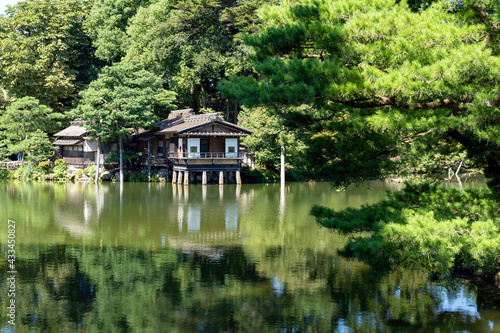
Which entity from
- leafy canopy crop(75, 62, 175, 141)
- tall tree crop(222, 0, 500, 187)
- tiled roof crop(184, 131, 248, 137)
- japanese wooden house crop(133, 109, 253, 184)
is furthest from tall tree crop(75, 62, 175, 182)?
tall tree crop(222, 0, 500, 187)

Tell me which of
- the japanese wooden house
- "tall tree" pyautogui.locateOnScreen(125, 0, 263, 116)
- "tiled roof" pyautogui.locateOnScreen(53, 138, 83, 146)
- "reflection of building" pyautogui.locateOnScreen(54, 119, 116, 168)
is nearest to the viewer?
the japanese wooden house

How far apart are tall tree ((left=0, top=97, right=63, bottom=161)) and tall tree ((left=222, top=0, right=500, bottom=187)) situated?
33098 millimetres

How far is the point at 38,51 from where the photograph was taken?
135ft

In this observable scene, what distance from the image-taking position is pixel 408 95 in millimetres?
6781

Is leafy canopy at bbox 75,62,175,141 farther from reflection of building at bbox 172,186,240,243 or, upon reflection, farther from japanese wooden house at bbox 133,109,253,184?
reflection of building at bbox 172,186,240,243

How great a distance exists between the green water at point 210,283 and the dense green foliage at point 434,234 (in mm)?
1087

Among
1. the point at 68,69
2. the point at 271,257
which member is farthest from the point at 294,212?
the point at 68,69

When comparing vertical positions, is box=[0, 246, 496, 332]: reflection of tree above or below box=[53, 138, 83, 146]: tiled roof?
below

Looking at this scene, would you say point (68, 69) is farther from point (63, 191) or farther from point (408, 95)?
point (408, 95)

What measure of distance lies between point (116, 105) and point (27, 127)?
8.43 metres

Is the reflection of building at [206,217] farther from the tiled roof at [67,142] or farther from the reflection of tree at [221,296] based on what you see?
the tiled roof at [67,142]

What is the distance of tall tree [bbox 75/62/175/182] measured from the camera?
33.9m

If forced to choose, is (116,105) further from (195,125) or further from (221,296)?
(221,296)

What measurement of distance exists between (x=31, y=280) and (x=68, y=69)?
37.0 meters
